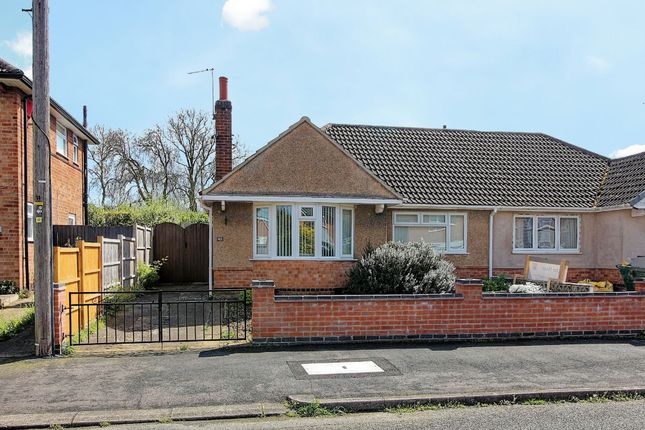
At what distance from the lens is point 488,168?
16.4 metres

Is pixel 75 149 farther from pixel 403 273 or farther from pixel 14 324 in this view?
pixel 403 273

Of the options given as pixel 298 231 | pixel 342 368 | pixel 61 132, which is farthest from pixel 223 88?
pixel 342 368

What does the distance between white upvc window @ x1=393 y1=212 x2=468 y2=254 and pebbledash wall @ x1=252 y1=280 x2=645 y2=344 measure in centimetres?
572

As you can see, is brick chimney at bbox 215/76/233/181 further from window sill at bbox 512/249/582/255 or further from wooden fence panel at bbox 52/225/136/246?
window sill at bbox 512/249/582/255

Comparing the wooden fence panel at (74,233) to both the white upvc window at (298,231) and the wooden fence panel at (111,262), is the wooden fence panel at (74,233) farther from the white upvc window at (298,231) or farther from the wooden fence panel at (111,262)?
the white upvc window at (298,231)

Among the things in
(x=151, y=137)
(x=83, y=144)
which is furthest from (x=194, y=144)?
(x=83, y=144)

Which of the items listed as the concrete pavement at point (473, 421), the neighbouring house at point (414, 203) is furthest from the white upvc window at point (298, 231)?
the concrete pavement at point (473, 421)

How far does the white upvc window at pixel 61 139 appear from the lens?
16188mm

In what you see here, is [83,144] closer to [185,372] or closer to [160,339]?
[160,339]

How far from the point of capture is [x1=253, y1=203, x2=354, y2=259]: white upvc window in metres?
13.3

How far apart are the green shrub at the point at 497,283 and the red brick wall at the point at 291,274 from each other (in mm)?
3595

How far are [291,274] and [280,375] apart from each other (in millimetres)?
6549

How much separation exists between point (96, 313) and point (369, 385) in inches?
249

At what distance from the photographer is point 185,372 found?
691cm
